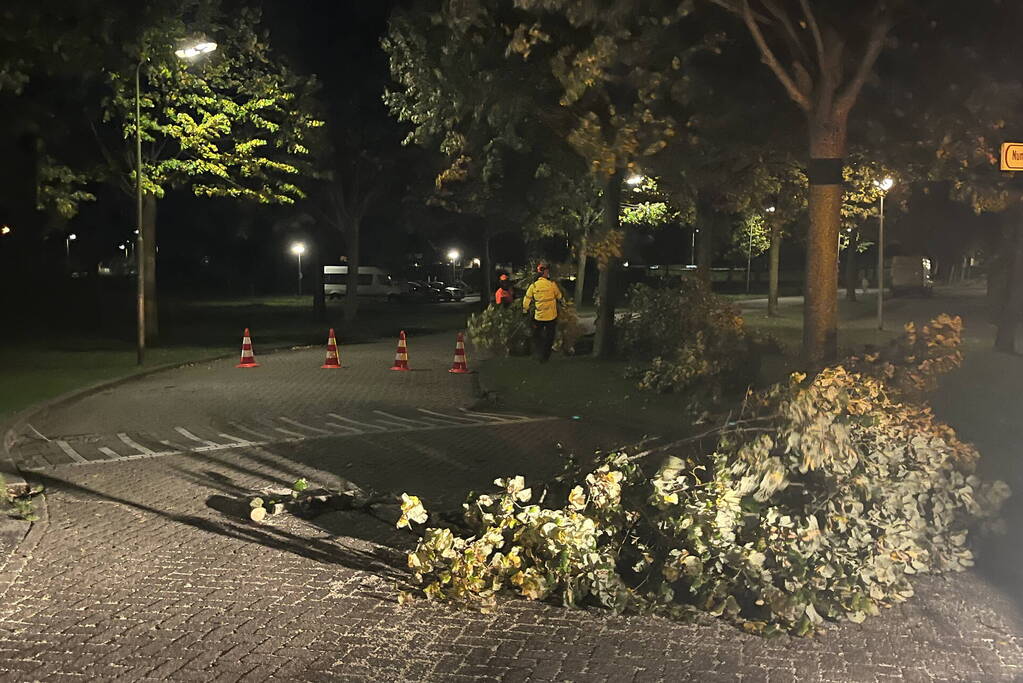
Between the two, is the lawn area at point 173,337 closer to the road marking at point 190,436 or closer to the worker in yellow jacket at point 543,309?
the road marking at point 190,436

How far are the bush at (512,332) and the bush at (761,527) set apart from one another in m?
14.0

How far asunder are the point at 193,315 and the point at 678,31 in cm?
3254

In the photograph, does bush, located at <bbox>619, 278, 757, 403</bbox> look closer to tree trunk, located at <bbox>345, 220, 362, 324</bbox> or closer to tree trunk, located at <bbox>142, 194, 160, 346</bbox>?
tree trunk, located at <bbox>142, 194, 160, 346</bbox>

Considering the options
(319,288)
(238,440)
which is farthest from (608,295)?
(319,288)

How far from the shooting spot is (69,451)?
11.7m

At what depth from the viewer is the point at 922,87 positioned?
13867 millimetres

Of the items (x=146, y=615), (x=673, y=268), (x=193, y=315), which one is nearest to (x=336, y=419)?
(x=146, y=615)

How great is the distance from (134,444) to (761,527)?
7.90m

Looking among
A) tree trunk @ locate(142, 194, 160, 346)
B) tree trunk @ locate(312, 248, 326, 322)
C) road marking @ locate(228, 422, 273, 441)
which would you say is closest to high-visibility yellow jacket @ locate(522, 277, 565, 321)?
road marking @ locate(228, 422, 273, 441)

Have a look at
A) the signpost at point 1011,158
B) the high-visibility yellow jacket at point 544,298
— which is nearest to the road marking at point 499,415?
the high-visibility yellow jacket at point 544,298

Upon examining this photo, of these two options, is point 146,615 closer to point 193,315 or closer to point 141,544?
point 141,544

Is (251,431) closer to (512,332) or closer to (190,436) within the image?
(190,436)

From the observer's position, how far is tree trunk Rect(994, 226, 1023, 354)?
1902cm

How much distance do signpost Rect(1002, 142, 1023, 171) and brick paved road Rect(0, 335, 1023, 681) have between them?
12.9 ft
